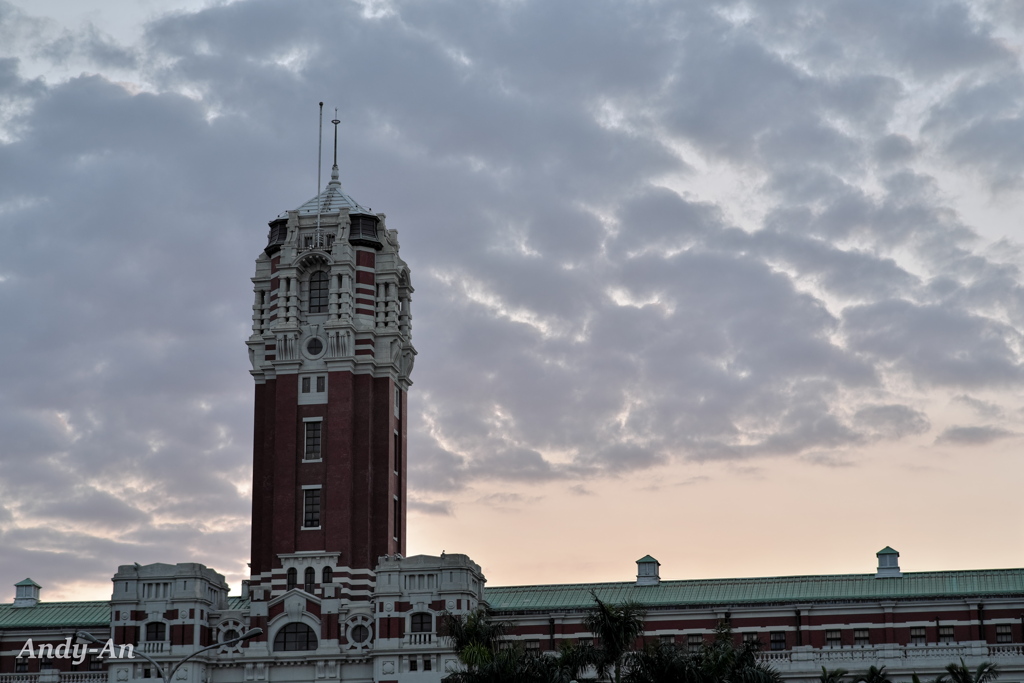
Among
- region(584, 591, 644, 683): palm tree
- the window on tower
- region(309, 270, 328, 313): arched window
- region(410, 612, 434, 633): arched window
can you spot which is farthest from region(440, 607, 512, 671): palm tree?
region(309, 270, 328, 313): arched window

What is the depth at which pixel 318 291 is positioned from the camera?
10994 cm

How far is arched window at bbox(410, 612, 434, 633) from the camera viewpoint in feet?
325

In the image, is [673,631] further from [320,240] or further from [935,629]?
[320,240]

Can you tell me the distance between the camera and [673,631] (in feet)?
345

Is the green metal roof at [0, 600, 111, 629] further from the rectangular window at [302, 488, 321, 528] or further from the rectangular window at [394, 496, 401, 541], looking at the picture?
the rectangular window at [394, 496, 401, 541]

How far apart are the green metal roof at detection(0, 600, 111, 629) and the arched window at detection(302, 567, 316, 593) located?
61.3 feet

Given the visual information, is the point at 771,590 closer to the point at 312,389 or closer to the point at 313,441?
the point at 313,441

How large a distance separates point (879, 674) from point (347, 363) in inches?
1715

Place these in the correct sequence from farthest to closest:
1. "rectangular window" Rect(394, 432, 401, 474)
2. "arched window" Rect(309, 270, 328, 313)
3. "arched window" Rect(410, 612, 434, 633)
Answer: "arched window" Rect(309, 270, 328, 313) < "rectangular window" Rect(394, 432, 401, 474) < "arched window" Rect(410, 612, 434, 633)

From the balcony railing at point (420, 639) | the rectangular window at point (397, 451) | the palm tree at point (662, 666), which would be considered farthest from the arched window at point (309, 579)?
the palm tree at point (662, 666)

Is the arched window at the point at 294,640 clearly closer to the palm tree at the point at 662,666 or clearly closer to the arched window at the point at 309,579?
the arched window at the point at 309,579

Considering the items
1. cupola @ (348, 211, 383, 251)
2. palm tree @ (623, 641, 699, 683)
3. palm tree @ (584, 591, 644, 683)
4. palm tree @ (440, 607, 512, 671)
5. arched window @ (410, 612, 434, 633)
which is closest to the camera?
palm tree @ (623, 641, 699, 683)

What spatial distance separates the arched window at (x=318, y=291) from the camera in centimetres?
10944

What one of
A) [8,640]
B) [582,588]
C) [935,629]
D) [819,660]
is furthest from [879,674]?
[8,640]
